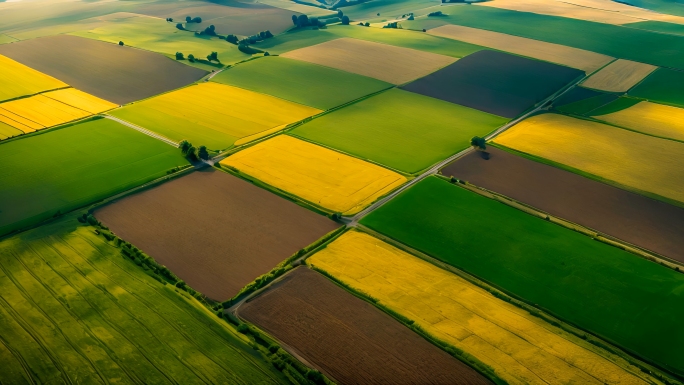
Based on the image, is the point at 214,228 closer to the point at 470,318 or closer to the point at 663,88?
the point at 470,318

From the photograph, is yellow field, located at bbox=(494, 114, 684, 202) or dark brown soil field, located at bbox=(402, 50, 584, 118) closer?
yellow field, located at bbox=(494, 114, 684, 202)

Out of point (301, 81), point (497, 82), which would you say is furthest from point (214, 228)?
point (497, 82)

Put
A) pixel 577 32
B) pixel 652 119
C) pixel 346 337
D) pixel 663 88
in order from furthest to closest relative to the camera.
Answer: pixel 577 32 → pixel 663 88 → pixel 652 119 → pixel 346 337

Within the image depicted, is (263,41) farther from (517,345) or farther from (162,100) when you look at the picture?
(517,345)

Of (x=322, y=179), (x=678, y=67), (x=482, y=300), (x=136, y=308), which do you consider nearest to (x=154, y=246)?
(x=136, y=308)

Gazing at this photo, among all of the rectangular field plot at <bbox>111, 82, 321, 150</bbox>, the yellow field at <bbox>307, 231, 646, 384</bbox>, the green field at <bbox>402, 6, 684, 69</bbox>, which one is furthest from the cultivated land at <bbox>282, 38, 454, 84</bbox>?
the yellow field at <bbox>307, 231, 646, 384</bbox>

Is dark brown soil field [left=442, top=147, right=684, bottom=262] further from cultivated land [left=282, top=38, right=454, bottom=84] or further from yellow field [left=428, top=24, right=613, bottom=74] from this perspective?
yellow field [left=428, top=24, right=613, bottom=74]
